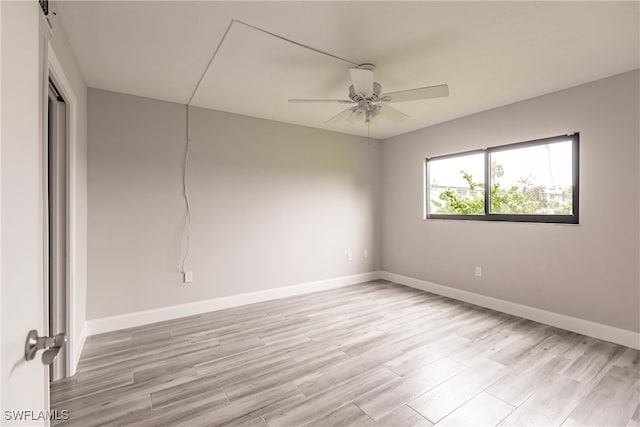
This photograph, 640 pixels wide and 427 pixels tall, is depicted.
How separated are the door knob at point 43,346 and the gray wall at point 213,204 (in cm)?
267

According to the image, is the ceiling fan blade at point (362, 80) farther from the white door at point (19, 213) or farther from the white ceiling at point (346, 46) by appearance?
the white door at point (19, 213)

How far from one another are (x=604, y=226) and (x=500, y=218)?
935mm

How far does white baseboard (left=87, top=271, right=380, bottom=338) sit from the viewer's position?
9.71ft

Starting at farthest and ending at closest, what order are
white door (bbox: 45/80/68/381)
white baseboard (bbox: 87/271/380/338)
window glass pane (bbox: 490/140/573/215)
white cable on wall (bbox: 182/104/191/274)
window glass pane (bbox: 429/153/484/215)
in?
window glass pane (bbox: 429/153/484/215)
white cable on wall (bbox: 182/104/191/274)
window glass pane (bbox: 490/140/573/215)
white baseboard (bbox: 87/271/380/338)
white door (bbox: 45/80/68/381)

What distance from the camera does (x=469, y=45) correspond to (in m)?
2.19

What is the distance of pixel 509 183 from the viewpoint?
352cm

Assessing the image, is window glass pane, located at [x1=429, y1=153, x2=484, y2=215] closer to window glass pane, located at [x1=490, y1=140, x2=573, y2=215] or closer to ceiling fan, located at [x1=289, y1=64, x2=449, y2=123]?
window glass pane, located at [x1=490, y1=140, x2=573, y2=215]

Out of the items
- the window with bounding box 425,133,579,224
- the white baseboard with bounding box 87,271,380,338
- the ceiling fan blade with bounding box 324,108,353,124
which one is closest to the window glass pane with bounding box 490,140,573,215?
the window with bounding box 425,133,579,224

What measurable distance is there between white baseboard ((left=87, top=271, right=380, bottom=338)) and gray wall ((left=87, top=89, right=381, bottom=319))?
69 millimetres

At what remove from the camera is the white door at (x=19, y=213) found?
0.60m

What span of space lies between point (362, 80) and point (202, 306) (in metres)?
2.96

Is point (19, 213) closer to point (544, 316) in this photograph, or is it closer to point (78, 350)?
point (78, 350)

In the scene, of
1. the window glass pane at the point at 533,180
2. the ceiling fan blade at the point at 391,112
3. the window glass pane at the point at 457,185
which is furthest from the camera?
the window glass pane at the point at 457,185

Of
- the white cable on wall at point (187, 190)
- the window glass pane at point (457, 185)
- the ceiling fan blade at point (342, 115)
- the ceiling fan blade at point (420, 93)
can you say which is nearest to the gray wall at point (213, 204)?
the white cable on wall at point (187, 190)
